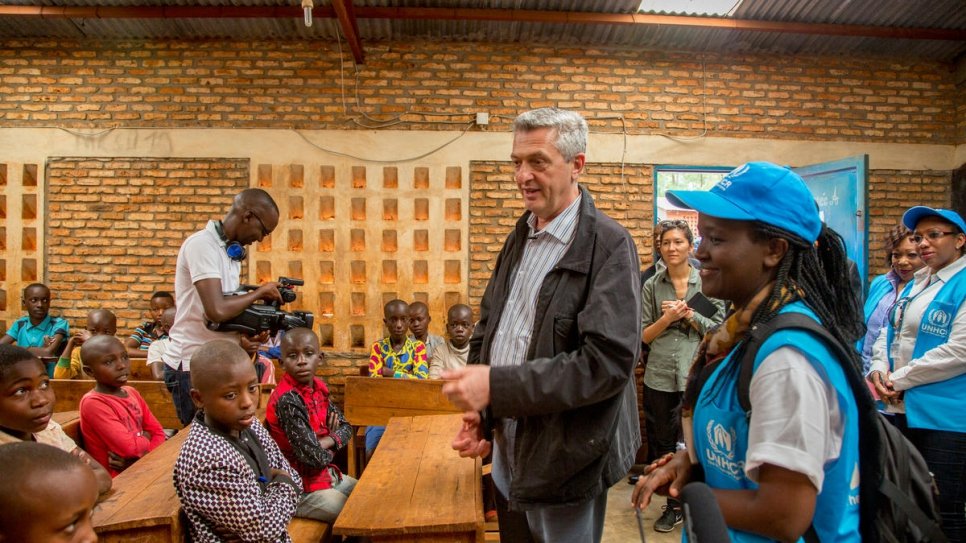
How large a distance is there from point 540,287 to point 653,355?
320 cm

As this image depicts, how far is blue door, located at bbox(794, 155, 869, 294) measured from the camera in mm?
5645

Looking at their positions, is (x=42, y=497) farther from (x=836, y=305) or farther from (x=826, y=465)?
(x=836, y=305)

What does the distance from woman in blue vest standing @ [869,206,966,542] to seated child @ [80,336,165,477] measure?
4069 millimetres

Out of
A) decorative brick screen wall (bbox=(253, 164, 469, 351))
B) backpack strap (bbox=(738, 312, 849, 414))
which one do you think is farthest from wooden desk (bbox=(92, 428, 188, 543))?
decorative brick screen wall (bbox=(253, 164, 469, 351))

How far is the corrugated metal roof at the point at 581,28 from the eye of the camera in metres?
6.11

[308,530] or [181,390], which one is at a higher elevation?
[181,390]

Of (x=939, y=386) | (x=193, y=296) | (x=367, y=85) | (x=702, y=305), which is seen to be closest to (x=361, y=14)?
(x=367, y=85)

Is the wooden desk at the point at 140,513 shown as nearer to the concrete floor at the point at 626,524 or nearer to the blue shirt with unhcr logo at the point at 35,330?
the concrete floor at the point at 626,524

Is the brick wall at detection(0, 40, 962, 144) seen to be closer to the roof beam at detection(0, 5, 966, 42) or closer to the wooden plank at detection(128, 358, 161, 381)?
the roof beam at detection(0, 5, 966, 42)

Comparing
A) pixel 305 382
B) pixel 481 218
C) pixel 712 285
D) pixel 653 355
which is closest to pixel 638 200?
pixel 481 218

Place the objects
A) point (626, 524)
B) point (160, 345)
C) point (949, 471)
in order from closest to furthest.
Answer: point (949, 471)
point (626, 524)
point (160, 345)

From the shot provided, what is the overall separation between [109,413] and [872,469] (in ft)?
11.4

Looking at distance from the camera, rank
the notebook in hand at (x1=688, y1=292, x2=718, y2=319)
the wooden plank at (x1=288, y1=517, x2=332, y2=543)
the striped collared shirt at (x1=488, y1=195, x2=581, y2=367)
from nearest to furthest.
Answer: the striped collared shirt at (x1=488, y1=195, x2=581, y2=367), the wooden plank at (x1=288, y1=517, x2=332, y2=543), the notebook in hand at (x1=688, y1=292, x2=718, y2=319)

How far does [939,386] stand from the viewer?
10.8 ft
